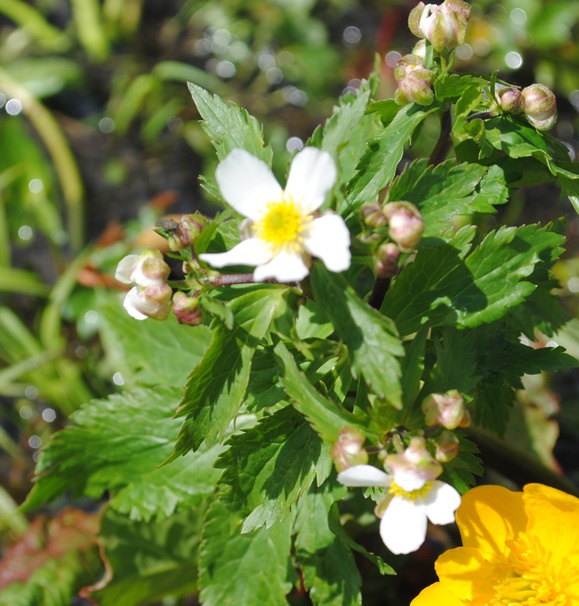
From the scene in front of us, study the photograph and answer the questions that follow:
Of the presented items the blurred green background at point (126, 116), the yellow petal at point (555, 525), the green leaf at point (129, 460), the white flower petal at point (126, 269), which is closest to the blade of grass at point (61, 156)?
the blurred green background at point (126, 116)

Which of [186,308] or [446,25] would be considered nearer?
[186,308]

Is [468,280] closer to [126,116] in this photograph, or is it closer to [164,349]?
[164,349]

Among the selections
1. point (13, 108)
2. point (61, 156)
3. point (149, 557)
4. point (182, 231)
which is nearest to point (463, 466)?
point (182, 231)

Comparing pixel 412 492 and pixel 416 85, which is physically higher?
pixel 416 85

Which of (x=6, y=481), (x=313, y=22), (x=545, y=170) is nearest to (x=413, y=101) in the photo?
(x=545, y=170)

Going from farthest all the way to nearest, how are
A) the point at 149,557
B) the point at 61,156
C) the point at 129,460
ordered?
1. the point at 61,156
2. the point at 149,557
3. the point at 129,460

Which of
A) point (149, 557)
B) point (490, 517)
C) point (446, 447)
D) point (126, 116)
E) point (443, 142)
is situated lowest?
point (149, 557)

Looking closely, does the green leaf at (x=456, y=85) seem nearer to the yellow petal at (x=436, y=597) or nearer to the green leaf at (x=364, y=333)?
the green leaf at (x=364, y=333)

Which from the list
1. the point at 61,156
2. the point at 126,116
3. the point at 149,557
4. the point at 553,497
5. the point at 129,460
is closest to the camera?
the point at 553,497

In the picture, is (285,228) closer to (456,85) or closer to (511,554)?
(456,85)

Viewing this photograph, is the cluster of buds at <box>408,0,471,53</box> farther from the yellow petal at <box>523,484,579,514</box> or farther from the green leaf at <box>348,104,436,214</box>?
the yellow petal at <box>523,484,579,514</box>
